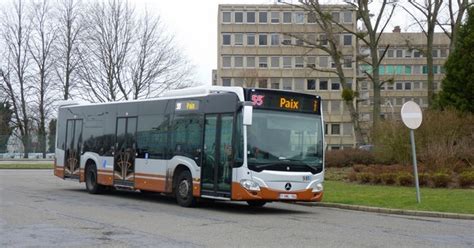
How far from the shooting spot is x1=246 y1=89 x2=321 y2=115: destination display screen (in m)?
16.2

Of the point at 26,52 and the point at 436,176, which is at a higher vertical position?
the point at 26,52

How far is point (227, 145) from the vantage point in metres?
16.3

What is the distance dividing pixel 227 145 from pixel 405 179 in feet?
33.0

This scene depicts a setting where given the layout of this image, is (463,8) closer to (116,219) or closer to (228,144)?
(228,144)

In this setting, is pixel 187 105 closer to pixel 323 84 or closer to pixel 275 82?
pixel 275 82

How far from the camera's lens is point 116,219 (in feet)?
46.4

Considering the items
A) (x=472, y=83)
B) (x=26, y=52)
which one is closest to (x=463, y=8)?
(x=472, y=83)

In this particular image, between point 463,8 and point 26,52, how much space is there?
44.3 metres

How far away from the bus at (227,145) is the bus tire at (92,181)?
2.00 metres

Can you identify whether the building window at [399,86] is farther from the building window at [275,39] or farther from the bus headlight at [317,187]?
the bus headlight at [317,187]

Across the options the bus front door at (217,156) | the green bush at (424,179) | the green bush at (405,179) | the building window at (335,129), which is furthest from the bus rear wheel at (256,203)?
the building window at (335,129)

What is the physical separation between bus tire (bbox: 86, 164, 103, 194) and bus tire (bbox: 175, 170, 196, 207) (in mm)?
5306

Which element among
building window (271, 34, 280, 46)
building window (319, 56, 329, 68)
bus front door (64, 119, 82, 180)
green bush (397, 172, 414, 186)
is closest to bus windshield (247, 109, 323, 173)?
green bush (397, 172, 414, 186)

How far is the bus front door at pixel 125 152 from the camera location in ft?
66.5
